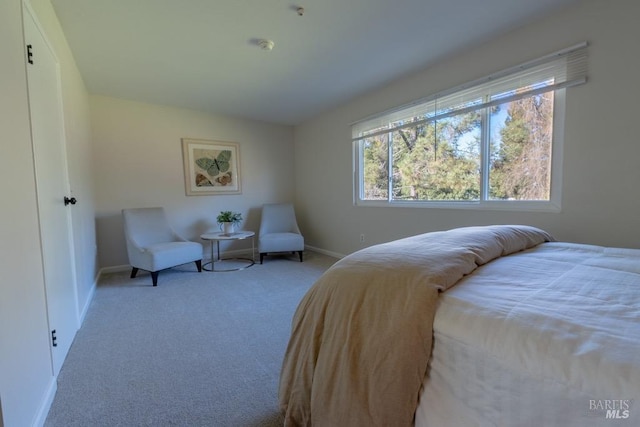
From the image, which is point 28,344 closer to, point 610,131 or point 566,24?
point 610,131

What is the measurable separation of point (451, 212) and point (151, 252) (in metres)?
3.24

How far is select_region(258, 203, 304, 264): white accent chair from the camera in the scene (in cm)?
412

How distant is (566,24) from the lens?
201cm

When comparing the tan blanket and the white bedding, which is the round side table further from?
the white bedding

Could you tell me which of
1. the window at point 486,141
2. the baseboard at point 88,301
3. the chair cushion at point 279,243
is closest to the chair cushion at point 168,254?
the baseboard at point 88,301

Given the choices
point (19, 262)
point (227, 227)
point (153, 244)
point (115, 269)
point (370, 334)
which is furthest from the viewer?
point (227, 227)

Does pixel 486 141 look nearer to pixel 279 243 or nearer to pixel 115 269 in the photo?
pixel 279 243

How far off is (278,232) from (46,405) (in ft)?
11.1

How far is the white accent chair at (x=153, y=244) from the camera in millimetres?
3205

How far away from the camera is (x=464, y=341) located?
2.44 ft

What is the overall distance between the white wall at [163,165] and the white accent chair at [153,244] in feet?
1.22

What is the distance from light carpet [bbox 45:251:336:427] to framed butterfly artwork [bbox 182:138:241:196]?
1.71 meters

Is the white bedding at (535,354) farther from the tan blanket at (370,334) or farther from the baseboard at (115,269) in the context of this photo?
the baseboard at (115,269)

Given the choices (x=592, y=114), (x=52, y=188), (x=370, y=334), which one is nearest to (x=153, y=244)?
(x=52, y=188)
